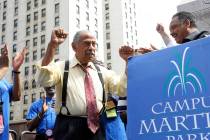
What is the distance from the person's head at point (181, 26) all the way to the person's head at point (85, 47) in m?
A: 0.81

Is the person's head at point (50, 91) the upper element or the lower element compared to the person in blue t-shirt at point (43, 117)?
upper

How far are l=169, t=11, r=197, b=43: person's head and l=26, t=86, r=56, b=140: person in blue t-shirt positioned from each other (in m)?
2.72

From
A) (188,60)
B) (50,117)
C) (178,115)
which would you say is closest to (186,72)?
(188,60)

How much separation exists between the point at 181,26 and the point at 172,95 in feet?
5.17

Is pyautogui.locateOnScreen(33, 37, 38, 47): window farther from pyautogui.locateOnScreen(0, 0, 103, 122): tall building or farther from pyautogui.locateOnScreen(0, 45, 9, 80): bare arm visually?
pyautogui.locateOnScreen(0, 45, 9, 80): bare arm

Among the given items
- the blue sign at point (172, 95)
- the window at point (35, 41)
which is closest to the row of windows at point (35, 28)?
the window at point (35, 41)

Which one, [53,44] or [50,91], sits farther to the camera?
[50,91]

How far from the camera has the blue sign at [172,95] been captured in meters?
2.68

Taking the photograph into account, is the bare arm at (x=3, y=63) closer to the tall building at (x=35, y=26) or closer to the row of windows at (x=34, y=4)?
the tall building at (x=35, y=26)

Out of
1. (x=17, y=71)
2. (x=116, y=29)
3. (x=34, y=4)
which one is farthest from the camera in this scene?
(x=116, y=29)

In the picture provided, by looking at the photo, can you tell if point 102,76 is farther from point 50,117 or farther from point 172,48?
point 50,117

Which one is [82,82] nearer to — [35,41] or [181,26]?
[181,26]

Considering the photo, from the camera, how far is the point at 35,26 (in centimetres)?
5475

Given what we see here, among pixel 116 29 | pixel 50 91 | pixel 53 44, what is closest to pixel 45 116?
pixel 50 91
